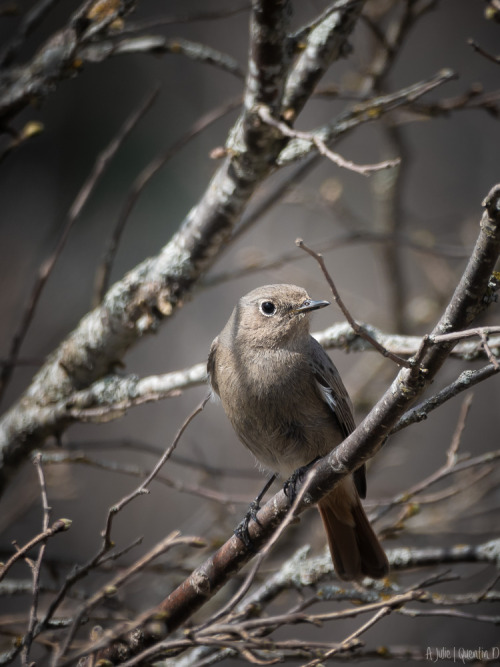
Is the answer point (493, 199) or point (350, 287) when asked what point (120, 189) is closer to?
point (350, 287)

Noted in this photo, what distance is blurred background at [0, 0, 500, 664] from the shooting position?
523 cm

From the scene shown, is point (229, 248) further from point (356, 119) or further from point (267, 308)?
point (356, 119)

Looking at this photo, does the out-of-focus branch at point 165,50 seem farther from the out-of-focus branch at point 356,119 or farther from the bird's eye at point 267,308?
the bird's eye at point 267,308

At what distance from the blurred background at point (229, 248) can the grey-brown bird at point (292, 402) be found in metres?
1.34

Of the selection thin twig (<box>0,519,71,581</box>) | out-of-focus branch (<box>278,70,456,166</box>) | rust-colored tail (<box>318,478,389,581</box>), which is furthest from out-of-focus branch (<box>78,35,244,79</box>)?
thin twig (<box>0,519,71,581</box>)

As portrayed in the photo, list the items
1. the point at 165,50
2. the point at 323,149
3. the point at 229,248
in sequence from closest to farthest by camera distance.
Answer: the point at 323,149 → the point at 165,50 → the point at 229,248

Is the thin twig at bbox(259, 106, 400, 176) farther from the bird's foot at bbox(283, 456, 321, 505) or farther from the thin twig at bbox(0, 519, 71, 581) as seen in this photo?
the thin twig at bbox(0, 519, 71, 581)

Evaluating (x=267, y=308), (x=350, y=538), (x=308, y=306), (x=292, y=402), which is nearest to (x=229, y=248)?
(x=267, y=308)

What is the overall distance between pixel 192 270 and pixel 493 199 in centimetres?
184

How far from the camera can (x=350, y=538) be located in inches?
130

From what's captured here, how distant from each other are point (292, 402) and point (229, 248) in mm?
2093

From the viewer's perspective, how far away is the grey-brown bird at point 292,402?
10.6 feet

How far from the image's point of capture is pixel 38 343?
21.0 ft

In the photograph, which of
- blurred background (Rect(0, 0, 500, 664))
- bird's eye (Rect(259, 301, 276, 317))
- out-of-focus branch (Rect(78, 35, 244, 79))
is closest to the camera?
out-of-focus branch (Rect(78, 35, 244, 79))
